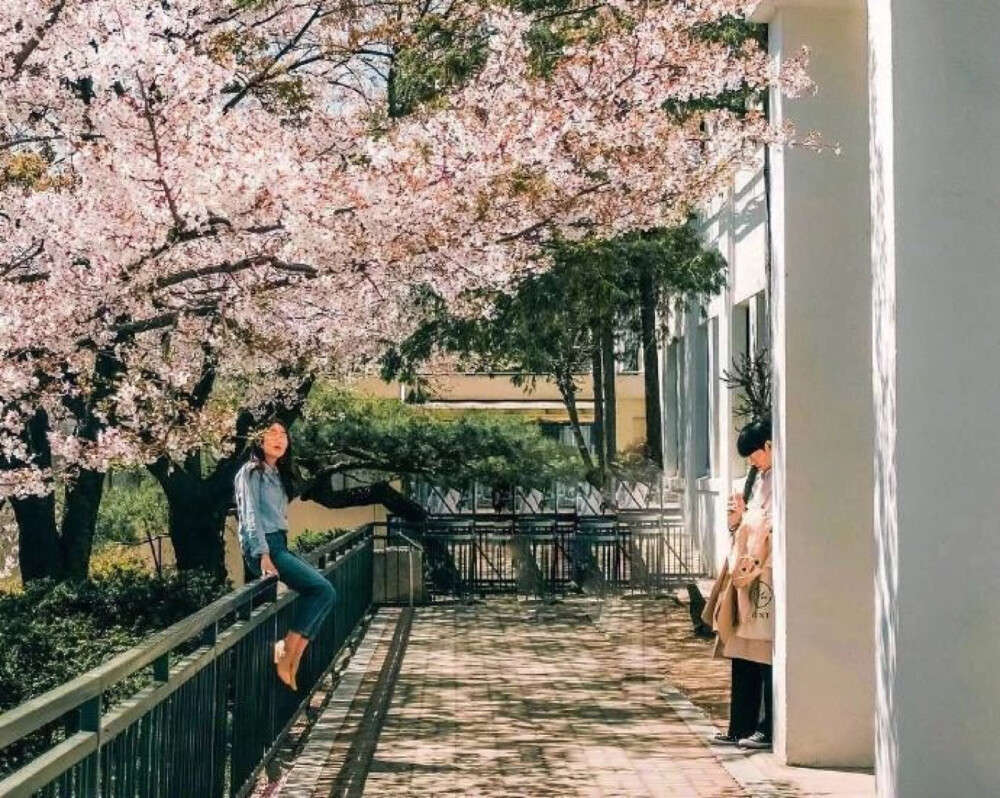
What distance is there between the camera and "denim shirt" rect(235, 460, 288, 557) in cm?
1148

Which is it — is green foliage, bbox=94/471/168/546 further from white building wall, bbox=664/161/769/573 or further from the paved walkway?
the paved walkway

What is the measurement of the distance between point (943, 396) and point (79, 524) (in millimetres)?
11861

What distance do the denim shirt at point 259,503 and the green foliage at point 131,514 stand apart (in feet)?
57.3

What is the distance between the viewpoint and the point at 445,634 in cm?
1947

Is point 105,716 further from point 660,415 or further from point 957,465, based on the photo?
point 660,415

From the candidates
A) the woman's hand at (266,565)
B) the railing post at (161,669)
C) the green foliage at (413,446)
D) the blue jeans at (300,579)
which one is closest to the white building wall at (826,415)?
the blue jeans at (300,579)

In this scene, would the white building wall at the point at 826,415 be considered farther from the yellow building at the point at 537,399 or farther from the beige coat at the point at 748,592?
the yellow building at the point at 537,399

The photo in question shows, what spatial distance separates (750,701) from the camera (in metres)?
11.1

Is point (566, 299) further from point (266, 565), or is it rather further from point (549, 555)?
point (549, 555)

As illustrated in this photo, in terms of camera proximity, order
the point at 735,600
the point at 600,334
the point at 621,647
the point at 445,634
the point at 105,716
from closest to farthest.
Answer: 1. the point at 105,716
2. the point at 735,600
3. the point at 621,647
4. the point at 445,634
5. the point at 600,334

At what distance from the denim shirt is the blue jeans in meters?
0.07

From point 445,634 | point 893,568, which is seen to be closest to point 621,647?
point 445,634

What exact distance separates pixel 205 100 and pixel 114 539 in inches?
780

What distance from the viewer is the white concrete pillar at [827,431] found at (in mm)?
9992
